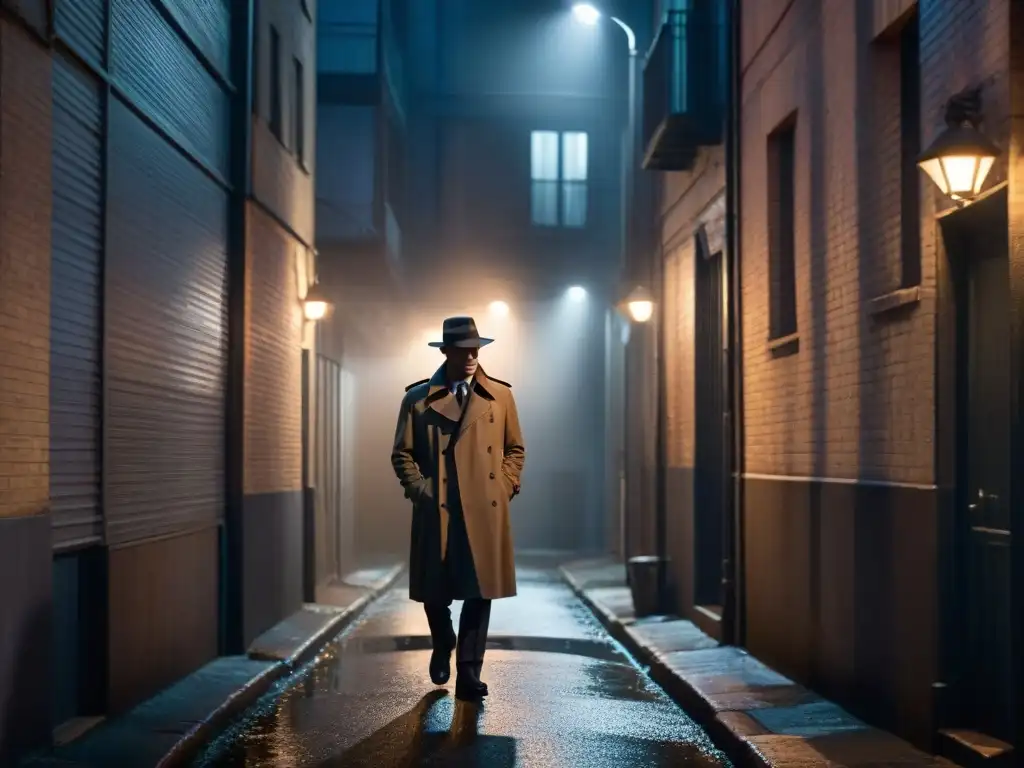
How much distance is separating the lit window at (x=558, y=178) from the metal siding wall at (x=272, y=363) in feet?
46.9

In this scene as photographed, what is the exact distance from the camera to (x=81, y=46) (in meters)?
8.09

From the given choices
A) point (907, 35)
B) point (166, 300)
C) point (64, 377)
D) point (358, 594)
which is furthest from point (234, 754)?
point (358, 594)

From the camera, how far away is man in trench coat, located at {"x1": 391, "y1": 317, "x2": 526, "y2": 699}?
8969mm

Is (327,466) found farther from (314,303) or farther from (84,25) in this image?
(84,25)

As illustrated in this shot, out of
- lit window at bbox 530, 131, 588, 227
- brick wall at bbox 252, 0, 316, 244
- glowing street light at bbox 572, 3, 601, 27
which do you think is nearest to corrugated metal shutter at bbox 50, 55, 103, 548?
brick wall at bbox 252, 0, 316, 244

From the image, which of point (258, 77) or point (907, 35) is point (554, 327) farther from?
point (907, 35)

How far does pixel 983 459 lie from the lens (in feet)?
23.1

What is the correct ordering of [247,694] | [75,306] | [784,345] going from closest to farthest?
[75,306] < [247,694] < [784,345]

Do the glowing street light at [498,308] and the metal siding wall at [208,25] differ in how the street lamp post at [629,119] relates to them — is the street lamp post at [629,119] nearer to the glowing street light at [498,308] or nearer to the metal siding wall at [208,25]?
the metal siding wall at [208,25]

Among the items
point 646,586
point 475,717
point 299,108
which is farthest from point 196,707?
point 299,108

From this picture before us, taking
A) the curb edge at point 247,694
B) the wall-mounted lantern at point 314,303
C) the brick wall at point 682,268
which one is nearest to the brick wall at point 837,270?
the brick wall at point 682,268

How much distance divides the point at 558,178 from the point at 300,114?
13.9 metres

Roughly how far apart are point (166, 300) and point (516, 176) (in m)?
19.8

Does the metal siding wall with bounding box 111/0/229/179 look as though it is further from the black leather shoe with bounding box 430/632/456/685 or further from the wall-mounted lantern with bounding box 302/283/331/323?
the black leather shoe with bounding box 430/632/456/685
